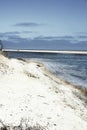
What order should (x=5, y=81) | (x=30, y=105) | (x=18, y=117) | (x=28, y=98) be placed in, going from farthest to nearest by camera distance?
→ (x=5, y=81) < (x=28, y=98) < (x=30, y=105) < (x=18, y=117)

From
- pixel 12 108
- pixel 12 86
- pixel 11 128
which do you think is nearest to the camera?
pixel 11 128

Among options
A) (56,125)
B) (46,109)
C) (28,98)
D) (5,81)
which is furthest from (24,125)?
(5,81)

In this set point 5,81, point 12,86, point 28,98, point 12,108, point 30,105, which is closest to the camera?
point 12,108

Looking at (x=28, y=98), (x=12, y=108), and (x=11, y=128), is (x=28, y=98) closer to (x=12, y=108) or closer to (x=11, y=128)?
(x=12, y=108)

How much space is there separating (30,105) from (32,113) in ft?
6.08

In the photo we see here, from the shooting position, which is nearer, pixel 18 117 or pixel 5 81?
pixel 18 117

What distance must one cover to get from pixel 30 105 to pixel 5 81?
816 centimetres

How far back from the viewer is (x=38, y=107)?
22312 mm

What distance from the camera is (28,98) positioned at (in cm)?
2434

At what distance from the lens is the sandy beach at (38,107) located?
1905 centimetres

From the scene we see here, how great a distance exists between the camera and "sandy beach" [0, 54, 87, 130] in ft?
62.5

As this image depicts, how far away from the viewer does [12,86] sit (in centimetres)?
2811

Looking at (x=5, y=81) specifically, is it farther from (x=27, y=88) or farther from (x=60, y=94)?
(x=60, y=94)

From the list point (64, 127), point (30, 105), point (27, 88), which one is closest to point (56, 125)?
point (64, 127)
